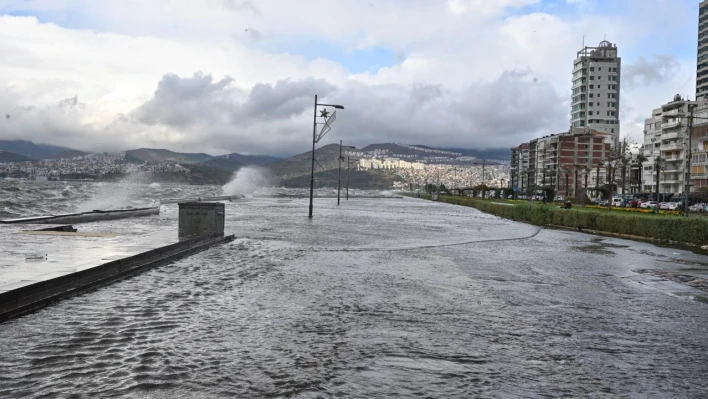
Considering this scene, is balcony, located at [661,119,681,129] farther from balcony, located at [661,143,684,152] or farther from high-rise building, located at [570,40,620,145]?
high-rise building, located at [570,40,620,145]

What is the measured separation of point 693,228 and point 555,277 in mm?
15314

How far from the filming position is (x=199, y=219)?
20.7 metres

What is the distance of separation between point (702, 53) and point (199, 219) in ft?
480

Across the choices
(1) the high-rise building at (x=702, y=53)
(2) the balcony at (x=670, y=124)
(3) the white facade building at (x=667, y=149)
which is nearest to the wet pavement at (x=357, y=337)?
(3) the white facade building at (x=667, y=149)

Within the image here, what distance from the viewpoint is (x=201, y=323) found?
332 inches

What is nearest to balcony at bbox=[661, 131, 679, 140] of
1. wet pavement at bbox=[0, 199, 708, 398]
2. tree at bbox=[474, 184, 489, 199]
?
tree at bbox=[474, 184, 489, 199]

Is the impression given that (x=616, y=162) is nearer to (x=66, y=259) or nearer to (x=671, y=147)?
(x=671, y=147)

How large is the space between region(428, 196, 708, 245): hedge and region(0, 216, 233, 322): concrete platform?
772 inches

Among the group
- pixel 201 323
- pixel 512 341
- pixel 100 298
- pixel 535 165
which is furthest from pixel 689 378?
pixel 535 165

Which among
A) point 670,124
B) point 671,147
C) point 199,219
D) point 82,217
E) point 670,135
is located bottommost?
point 82,217

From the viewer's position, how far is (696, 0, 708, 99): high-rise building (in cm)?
13525

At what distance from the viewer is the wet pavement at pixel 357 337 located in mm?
5980

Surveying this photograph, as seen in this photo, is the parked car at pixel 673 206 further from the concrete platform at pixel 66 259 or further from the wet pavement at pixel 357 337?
the concrete platform at pixel 66 259

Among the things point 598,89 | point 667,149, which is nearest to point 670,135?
point 667,149
